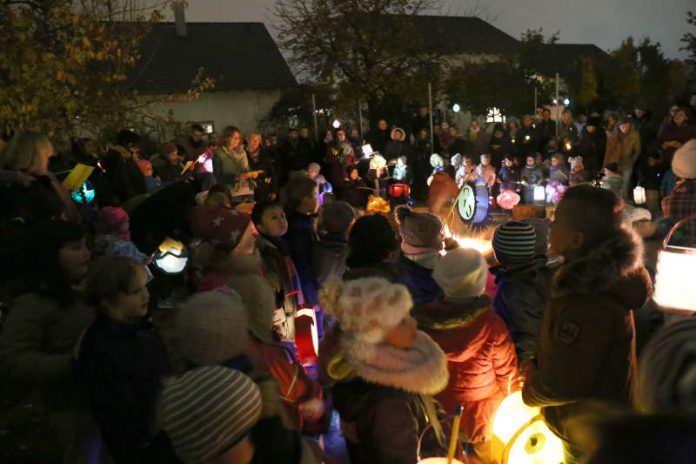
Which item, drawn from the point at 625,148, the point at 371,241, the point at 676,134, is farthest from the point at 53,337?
the point at 625,148

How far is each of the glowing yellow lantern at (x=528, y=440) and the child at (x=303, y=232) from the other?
226cm

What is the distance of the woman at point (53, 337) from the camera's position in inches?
114

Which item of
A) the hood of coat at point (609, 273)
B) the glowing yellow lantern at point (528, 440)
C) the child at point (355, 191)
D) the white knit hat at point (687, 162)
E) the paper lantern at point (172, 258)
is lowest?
the child at point (355, 191)

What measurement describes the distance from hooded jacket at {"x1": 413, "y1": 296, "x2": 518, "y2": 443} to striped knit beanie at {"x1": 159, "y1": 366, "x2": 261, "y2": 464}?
1.46 metres

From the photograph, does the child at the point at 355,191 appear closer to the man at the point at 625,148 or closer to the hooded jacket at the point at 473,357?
the man at the point at 625,148

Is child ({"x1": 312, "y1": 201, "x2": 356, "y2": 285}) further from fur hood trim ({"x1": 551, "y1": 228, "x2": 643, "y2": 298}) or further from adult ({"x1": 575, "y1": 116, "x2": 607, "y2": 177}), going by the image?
adult ({"x1": 575, "y1": 116, "x2": 607, "y2": 177})

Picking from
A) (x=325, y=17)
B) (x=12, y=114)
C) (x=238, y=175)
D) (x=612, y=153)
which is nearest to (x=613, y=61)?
(x=325, y=17)

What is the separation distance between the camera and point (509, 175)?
517 inches

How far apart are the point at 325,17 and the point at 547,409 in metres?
21.7

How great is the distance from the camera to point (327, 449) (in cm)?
430

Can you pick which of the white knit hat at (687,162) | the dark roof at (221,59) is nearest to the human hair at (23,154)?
the white knit hat at (687,162)

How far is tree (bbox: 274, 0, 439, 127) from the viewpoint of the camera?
22297mm

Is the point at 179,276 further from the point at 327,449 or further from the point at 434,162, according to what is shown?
the point at 434,162

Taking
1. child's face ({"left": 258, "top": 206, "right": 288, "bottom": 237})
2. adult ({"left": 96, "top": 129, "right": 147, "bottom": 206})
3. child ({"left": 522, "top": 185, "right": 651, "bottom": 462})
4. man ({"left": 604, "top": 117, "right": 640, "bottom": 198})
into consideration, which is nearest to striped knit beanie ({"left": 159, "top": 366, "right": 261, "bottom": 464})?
child ({"left": 522, "top": 185, "right": 651, "bottom": 462})
